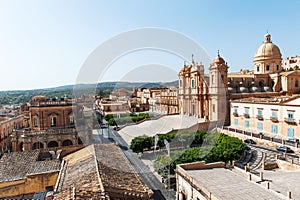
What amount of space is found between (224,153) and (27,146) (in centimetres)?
1556

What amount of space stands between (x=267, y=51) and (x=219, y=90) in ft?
46.1

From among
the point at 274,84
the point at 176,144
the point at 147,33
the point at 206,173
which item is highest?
the point at 147,33

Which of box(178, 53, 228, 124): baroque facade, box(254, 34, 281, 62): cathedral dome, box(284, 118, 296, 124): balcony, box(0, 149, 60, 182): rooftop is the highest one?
box(254, 34, 281, 62): cathedral dome

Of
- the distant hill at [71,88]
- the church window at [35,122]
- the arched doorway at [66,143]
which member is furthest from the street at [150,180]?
the church window at [35,122]

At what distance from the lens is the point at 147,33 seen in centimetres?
1477

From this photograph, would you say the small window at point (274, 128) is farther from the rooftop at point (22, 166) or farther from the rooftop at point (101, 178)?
the rooftop at point (22, 166)

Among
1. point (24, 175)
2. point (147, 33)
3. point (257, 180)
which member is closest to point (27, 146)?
point (24, 175)

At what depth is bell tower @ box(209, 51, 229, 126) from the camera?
3019 centimetres

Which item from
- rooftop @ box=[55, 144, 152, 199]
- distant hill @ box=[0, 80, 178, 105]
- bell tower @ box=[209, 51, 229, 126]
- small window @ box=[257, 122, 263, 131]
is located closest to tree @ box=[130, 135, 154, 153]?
distant hill @ box=[0, 80, 178, 105]

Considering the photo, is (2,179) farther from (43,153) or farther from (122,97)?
(122,97)

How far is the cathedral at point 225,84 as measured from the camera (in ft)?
100

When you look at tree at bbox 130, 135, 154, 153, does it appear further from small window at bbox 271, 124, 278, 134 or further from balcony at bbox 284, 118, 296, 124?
balcony at bbox 284, 118, 296, 124

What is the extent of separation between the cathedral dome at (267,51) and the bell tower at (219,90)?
37.7 feet

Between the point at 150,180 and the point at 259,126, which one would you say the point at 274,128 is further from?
the point at 150,180
